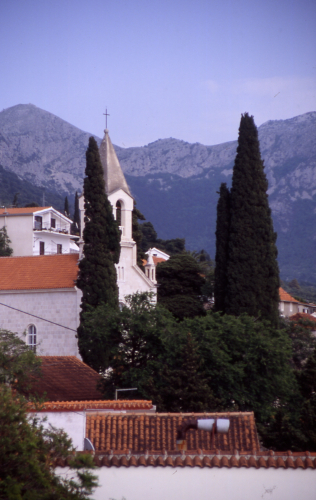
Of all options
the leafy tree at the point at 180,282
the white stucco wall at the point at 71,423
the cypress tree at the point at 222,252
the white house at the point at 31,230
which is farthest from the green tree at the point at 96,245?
the white house at the point at 31,230

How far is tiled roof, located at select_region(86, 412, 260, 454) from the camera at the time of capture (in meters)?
14.8

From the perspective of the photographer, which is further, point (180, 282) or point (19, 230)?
point (19, 230)

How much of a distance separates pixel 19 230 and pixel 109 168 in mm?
28877

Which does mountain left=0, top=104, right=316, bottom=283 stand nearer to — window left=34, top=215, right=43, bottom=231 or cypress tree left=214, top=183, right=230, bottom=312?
window left=34, top=215, right=43, bottom=231

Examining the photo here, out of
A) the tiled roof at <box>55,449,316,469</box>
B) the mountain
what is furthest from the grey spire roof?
the mountain

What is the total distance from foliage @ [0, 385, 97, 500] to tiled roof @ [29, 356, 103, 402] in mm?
13048

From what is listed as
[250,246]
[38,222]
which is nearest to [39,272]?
[250,246]

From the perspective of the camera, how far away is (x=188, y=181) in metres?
196

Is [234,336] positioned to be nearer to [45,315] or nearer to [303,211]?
[45,315]

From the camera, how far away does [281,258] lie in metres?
156

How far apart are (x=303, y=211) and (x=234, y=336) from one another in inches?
5803

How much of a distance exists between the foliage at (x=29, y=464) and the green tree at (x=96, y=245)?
2267cm

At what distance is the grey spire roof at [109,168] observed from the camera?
3875 cm

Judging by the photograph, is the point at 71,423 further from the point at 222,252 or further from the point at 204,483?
the point at 222,252
